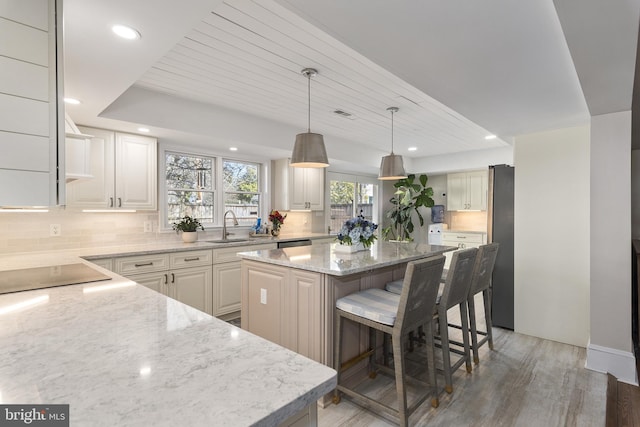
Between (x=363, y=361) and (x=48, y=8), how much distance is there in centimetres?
270

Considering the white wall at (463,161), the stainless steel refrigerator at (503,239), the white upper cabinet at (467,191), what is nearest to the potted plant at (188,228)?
the stainless steel refrigerator at (503,239)

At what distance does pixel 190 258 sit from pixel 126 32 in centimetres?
231

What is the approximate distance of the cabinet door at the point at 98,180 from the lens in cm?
308

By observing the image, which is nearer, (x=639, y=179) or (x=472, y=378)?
(x=472, y=378)

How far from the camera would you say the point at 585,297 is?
308 centimetres

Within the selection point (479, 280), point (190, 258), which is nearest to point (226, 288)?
point (190, 258)

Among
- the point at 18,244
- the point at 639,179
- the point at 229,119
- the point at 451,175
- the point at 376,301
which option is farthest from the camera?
the point at 451,175

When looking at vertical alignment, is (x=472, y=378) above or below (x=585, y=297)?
below

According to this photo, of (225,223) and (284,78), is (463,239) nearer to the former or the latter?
(225,223)

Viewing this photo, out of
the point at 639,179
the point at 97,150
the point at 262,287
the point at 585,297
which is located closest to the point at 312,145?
the point at 262,287

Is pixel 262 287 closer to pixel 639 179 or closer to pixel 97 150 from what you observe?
pixel 97 150

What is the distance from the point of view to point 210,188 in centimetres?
434

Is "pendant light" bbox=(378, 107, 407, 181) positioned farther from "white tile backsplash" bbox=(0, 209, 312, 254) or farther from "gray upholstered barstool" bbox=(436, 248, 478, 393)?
"white tile backsplash" bbox=(0, 209, 312, 254)

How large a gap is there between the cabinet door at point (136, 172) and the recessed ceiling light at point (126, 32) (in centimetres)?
197
